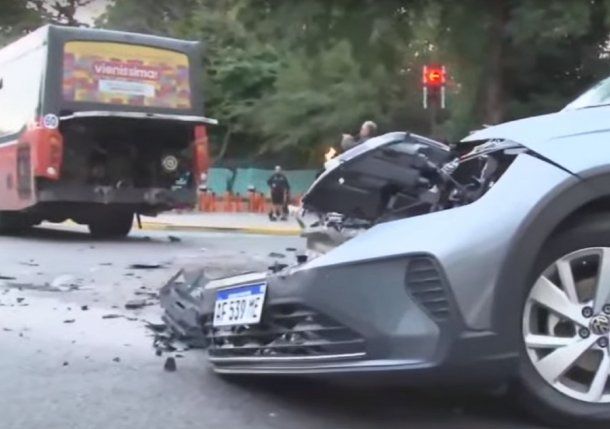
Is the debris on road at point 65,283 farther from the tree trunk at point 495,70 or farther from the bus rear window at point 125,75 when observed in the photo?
the tree trunk at point 495,70

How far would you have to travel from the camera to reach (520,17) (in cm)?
2075

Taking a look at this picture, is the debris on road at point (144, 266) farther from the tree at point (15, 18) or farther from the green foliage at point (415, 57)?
the tree at point (15, 18)

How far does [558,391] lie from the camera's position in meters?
4.39

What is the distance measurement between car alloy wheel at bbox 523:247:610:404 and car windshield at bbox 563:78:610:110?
3.35 ft

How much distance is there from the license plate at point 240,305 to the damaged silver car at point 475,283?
0.01 metres

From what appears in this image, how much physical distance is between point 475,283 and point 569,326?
0.49m

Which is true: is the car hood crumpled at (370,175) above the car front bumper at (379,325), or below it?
above

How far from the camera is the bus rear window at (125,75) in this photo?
50.7ft

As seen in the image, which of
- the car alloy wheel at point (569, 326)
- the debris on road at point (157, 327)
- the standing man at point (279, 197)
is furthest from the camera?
the standing man at point (279, 197)

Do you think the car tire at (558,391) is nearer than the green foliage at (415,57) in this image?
Yes

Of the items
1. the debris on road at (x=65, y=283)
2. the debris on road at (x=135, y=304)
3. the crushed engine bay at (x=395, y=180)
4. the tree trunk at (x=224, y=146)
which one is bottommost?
the tree trunk at (x=224, y=146)

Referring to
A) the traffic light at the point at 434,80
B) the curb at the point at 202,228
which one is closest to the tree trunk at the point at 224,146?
the curb at the point at 202,228

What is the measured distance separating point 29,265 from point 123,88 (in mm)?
5310

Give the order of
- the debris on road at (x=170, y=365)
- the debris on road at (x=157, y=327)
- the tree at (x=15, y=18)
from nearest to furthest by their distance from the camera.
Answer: the debris on road at (x=170, y=365) < the debris on road at (x=157, y=327) < the tree at (x=15, y=18)
